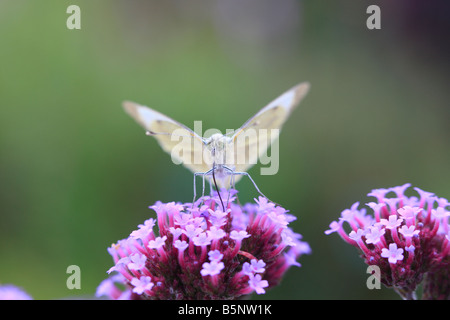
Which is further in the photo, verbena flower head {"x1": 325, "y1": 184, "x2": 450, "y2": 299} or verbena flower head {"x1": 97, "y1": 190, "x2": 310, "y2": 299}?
verbena flower head {"x1": 325, "y1": 184, "x2": 450, "y2": 299}

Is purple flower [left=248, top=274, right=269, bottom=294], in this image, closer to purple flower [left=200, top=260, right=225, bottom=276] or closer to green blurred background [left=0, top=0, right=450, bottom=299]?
purple flower [left=200, top=260, right=225, bottom=276]

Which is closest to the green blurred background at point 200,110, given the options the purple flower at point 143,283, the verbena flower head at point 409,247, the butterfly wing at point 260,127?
the butterfly wing at point 260,127

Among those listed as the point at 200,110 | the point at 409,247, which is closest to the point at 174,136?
the point at 409,247

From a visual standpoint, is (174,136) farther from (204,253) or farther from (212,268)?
(212,268)

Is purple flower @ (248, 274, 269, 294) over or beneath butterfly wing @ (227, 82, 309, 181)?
beneath

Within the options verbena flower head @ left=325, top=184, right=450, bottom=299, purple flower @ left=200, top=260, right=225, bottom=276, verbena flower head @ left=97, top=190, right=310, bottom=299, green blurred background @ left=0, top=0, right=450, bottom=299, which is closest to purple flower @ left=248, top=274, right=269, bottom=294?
verbena flower head @ left=97, top=190, right=310, bottom=299

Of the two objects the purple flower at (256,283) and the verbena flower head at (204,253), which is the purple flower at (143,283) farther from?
the purple flower at (256,283)
